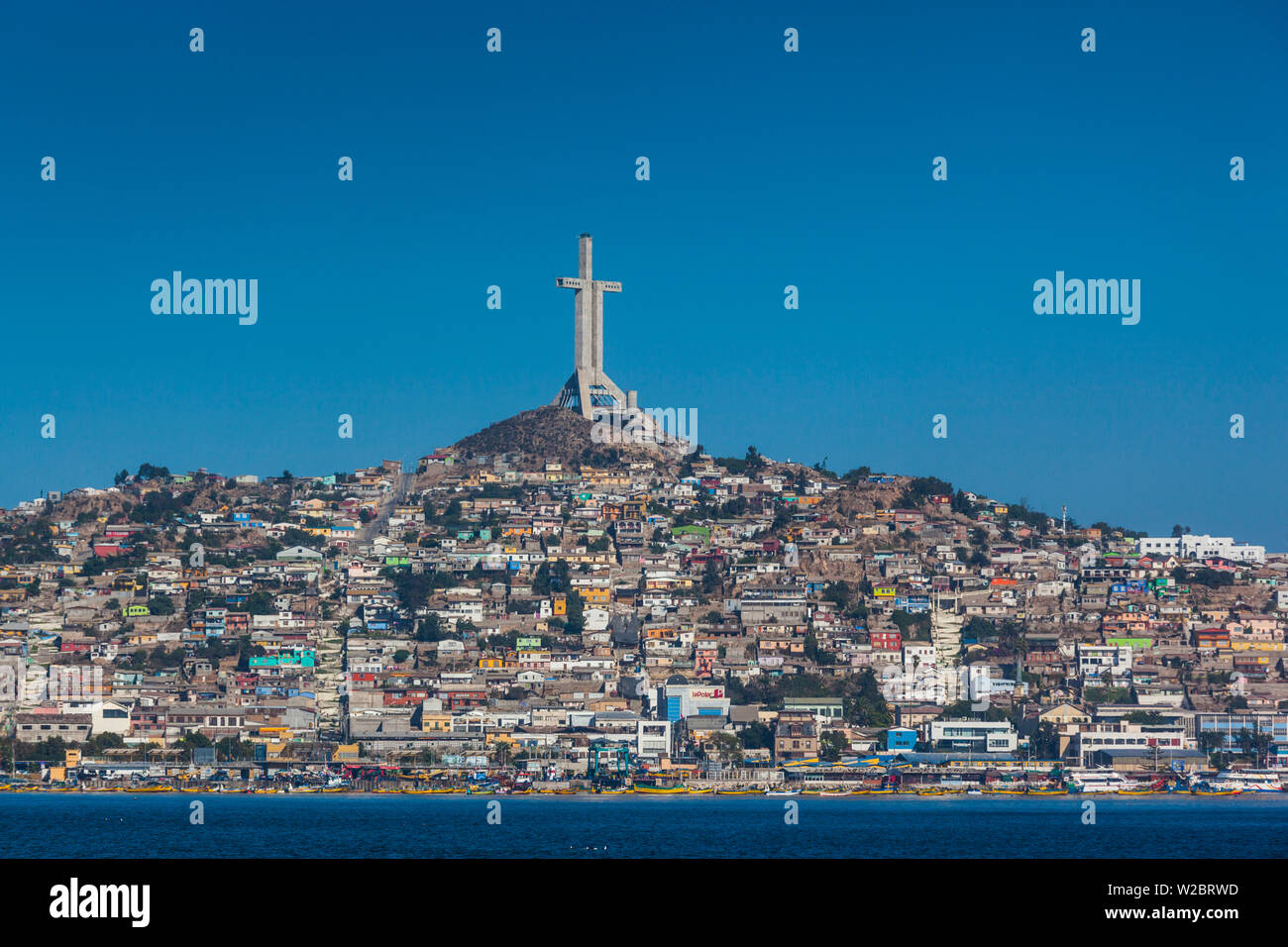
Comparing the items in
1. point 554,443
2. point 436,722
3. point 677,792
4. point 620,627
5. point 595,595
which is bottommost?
point 677,792

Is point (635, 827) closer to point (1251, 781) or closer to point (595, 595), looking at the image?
point (1251, 781)

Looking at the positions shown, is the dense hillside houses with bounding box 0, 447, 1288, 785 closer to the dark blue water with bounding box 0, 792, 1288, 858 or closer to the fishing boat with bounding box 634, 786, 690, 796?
the fishing boat with bounding box 634, 786, 690, 796

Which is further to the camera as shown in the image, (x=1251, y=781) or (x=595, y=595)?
(x=595, y=595)

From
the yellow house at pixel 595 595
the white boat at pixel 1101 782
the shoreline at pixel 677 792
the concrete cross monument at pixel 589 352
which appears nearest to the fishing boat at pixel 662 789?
the shoreline at pixel 677 792

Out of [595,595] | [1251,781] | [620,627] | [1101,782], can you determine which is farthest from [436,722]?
[1251,781]

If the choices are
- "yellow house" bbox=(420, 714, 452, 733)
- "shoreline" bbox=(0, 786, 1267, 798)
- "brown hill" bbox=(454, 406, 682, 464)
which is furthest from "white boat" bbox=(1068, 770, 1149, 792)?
"brown hill" bbox=(454, 406, 682, 464)

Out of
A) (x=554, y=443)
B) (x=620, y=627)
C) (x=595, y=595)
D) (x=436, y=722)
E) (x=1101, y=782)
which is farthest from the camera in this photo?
(x=554, y=443)
